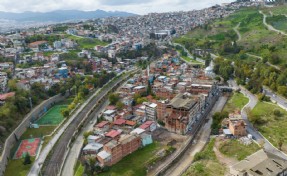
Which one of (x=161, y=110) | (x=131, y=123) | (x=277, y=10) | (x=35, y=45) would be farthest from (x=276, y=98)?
(x=277, y=10)

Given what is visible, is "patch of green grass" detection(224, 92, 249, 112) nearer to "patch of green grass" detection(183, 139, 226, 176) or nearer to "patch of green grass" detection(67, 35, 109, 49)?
"patch of green grass" detection(183, 139, 226, 176)

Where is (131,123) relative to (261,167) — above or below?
below

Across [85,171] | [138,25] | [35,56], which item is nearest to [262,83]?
[85,171]

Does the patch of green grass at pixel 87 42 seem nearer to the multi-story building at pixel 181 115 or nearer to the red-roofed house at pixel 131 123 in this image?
the red-roofed house at pixel 131 123

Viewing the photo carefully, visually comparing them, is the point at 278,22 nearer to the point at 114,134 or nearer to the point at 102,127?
the point at 102,127

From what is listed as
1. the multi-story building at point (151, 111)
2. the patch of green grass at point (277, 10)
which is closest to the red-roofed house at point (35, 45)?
the multi-story building at point (151, 111)

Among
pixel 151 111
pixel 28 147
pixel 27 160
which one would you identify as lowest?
pixel 28 147
